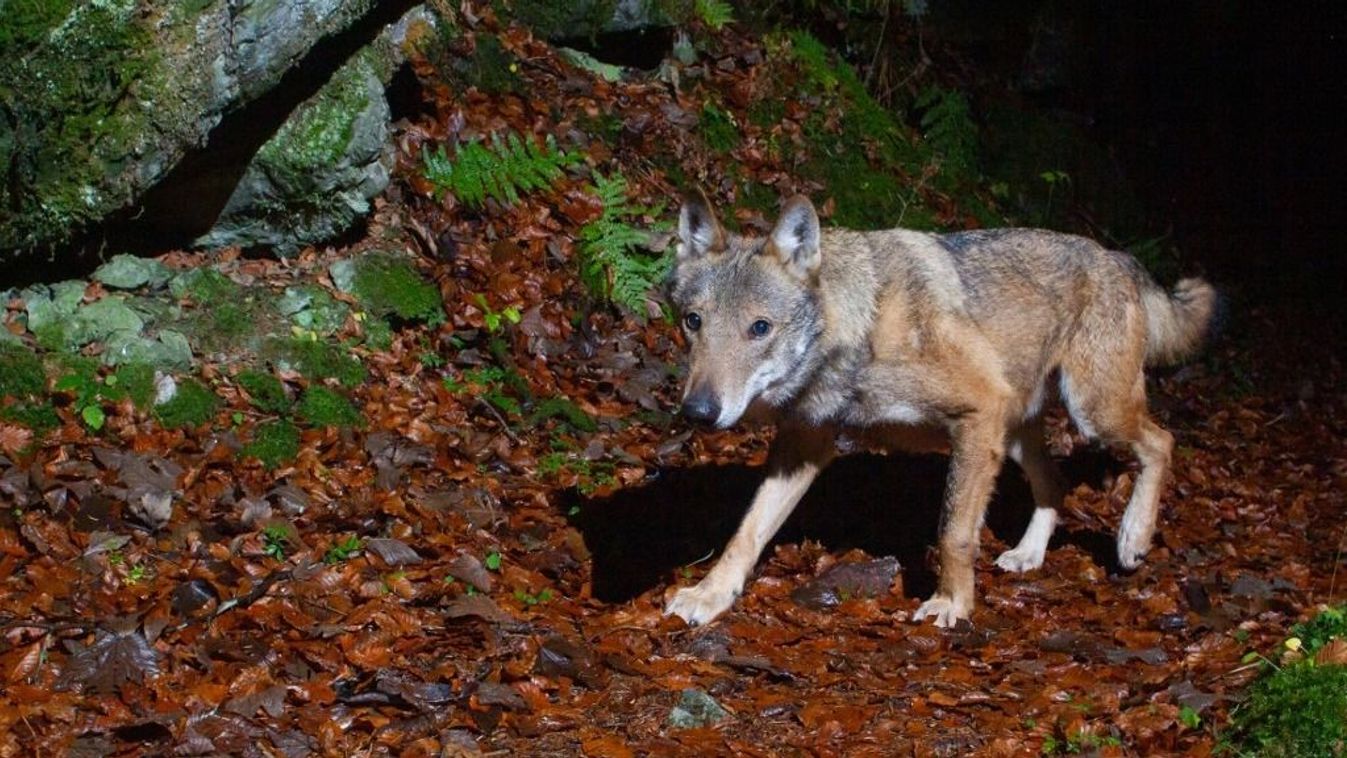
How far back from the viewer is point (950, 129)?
42.4 feet

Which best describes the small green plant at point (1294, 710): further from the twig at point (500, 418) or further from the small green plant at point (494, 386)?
the small green plant at point (494, 386)

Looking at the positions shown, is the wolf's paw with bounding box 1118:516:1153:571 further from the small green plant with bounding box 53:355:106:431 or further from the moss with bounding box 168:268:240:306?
the small green plant with bounding box 53:355:106:431

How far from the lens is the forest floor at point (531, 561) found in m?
5.17

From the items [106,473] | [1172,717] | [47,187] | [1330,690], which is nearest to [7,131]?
[47,187]

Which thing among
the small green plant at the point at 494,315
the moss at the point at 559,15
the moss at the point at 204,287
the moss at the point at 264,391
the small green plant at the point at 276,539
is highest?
the moss at the point at 559,15

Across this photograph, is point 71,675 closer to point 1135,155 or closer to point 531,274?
point 531,274

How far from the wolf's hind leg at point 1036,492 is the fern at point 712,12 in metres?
5.41

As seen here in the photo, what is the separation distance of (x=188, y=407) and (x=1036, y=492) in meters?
5.24

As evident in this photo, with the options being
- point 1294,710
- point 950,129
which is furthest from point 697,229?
point 950,129

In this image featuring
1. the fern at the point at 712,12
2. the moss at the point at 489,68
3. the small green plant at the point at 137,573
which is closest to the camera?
the small green plant at the point at 137,573

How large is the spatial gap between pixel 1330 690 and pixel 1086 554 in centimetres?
323

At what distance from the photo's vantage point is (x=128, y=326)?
7457mm

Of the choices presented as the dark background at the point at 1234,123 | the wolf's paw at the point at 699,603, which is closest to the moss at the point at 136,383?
the wolf's paw at the point at 699,603

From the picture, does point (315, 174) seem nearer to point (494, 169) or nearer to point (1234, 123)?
point (494, 169)
